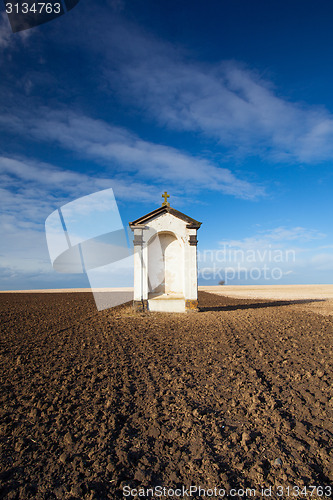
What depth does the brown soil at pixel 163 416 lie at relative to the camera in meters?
3.01

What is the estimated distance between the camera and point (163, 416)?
420 centimetres

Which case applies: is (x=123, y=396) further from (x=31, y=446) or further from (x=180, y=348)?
(x=180, y=348)

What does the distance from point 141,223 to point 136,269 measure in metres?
2.39

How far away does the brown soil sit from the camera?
9.86ft

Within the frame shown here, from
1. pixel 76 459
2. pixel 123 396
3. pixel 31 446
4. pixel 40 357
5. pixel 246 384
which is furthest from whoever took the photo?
pixel 40 357

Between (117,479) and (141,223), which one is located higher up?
(141,223)

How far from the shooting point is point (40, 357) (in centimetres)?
706

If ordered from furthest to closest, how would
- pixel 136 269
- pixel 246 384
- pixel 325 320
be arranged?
1. pixel 136 269
2. pixel 325 320
3. pixel 246 384

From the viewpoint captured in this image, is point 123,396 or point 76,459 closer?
point 76,459

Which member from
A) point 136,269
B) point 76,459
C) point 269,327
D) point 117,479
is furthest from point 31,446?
point 136,269

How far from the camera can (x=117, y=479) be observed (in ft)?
9.67

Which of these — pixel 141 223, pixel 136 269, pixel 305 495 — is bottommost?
pixel 305 495

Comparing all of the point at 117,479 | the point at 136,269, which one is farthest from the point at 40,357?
the point at 136,269

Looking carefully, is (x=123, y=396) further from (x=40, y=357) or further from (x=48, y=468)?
(x=40, y=357)
